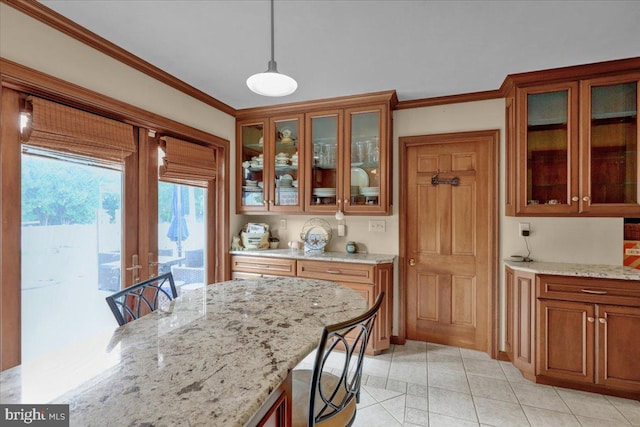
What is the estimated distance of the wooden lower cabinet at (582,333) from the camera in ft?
7.07

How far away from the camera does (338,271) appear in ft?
9.60

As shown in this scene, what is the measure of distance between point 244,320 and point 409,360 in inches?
84.1

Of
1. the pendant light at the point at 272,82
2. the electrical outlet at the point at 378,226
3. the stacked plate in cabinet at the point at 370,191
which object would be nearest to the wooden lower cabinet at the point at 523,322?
the electrical outlet at the point at 378,226

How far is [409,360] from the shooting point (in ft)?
9.12

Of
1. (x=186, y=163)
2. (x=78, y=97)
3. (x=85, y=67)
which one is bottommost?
(x=186, y=163)

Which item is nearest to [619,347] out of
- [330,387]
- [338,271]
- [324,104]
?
[338,271]

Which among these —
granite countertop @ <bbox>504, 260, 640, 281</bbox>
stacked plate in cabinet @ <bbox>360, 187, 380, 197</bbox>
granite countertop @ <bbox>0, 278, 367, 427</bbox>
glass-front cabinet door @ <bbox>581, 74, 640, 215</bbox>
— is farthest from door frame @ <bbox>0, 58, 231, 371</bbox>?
glass-front cabinet door @ <bbox>581, 74, 640, 215</bbox>

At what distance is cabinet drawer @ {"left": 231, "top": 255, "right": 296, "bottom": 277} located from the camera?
3102 mm

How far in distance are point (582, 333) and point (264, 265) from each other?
110 inches

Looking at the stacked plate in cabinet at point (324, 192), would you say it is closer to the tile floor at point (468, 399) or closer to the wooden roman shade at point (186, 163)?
the wooden roman shade at point (186, 163)

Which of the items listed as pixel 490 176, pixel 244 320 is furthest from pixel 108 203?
pixel 490 176

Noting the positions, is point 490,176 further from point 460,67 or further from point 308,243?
point 308,243

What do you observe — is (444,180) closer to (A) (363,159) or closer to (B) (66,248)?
(A) (363,159)

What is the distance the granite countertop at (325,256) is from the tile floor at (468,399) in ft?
3.06
